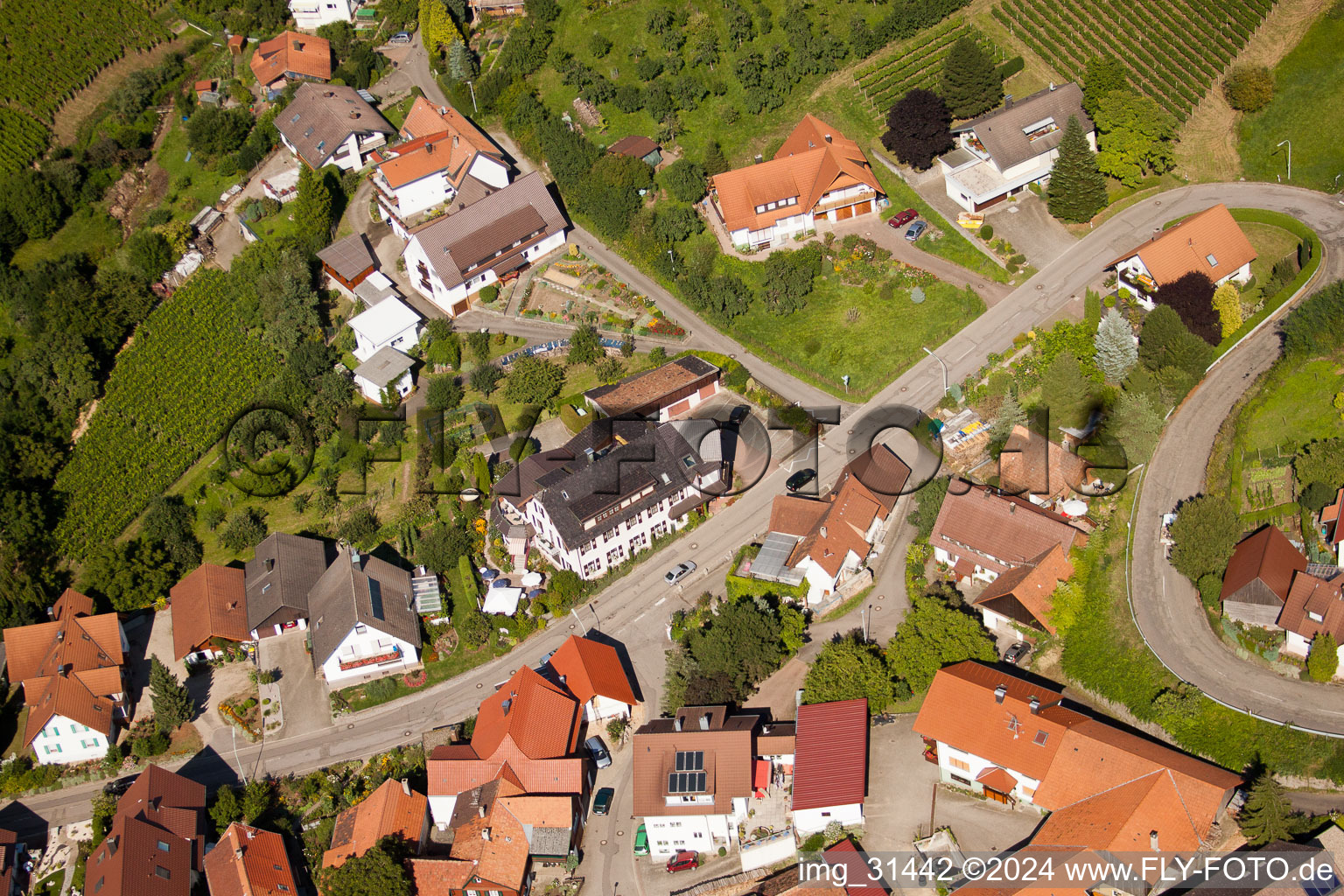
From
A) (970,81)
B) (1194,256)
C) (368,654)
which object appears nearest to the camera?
(368,654)

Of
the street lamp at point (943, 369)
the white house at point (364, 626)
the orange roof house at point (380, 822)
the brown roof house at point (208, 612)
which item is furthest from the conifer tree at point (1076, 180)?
the brown roof house at point (208, 612)

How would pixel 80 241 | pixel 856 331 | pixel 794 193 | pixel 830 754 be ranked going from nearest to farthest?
pixel 830 754, pixel 856 331, pixel 794 193, pixel 80 241

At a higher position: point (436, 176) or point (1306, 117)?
point (1306, 117)

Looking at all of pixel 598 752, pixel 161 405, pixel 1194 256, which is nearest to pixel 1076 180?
pixel 1194 256

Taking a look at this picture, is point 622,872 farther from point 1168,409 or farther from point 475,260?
point 475,260

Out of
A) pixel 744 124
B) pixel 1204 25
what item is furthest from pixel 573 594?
pixel 1204 25

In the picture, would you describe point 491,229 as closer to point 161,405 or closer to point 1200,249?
point 161,405

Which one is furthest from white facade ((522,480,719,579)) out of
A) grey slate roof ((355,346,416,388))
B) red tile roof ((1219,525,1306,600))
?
red tile roof ((1219,525,1306,600))
